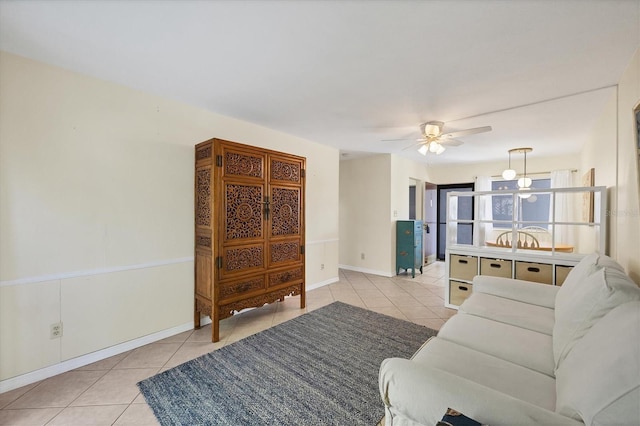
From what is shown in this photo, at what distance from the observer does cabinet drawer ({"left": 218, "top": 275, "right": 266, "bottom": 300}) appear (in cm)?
259

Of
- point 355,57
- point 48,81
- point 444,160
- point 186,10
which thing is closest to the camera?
point 186,10

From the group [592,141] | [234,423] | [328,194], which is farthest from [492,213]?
[234,423]

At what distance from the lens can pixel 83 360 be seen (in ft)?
7.09

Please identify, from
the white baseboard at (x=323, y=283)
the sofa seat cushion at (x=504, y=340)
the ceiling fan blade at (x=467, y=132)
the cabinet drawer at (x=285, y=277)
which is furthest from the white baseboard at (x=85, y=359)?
the ceiling fan blade at (x=467, y=132)

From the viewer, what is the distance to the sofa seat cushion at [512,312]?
177 centimetres

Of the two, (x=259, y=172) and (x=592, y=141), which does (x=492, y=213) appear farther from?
(x=259, y=172)

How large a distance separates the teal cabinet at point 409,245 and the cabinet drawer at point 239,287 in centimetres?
315

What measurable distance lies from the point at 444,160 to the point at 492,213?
1705 millimetres

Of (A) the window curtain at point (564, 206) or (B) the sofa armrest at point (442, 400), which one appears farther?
(A) the window curtain at point (564, 206)

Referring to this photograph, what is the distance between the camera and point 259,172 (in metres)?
2.89

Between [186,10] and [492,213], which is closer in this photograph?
[186,10]

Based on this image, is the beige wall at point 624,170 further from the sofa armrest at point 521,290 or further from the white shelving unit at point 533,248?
the sofa armrest at point 521,290

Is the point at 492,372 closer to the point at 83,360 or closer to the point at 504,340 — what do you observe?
the point at 504,340

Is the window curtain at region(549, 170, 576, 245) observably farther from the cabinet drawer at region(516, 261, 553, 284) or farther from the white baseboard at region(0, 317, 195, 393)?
the white baseboard at region(0, 317, 195, 393)
